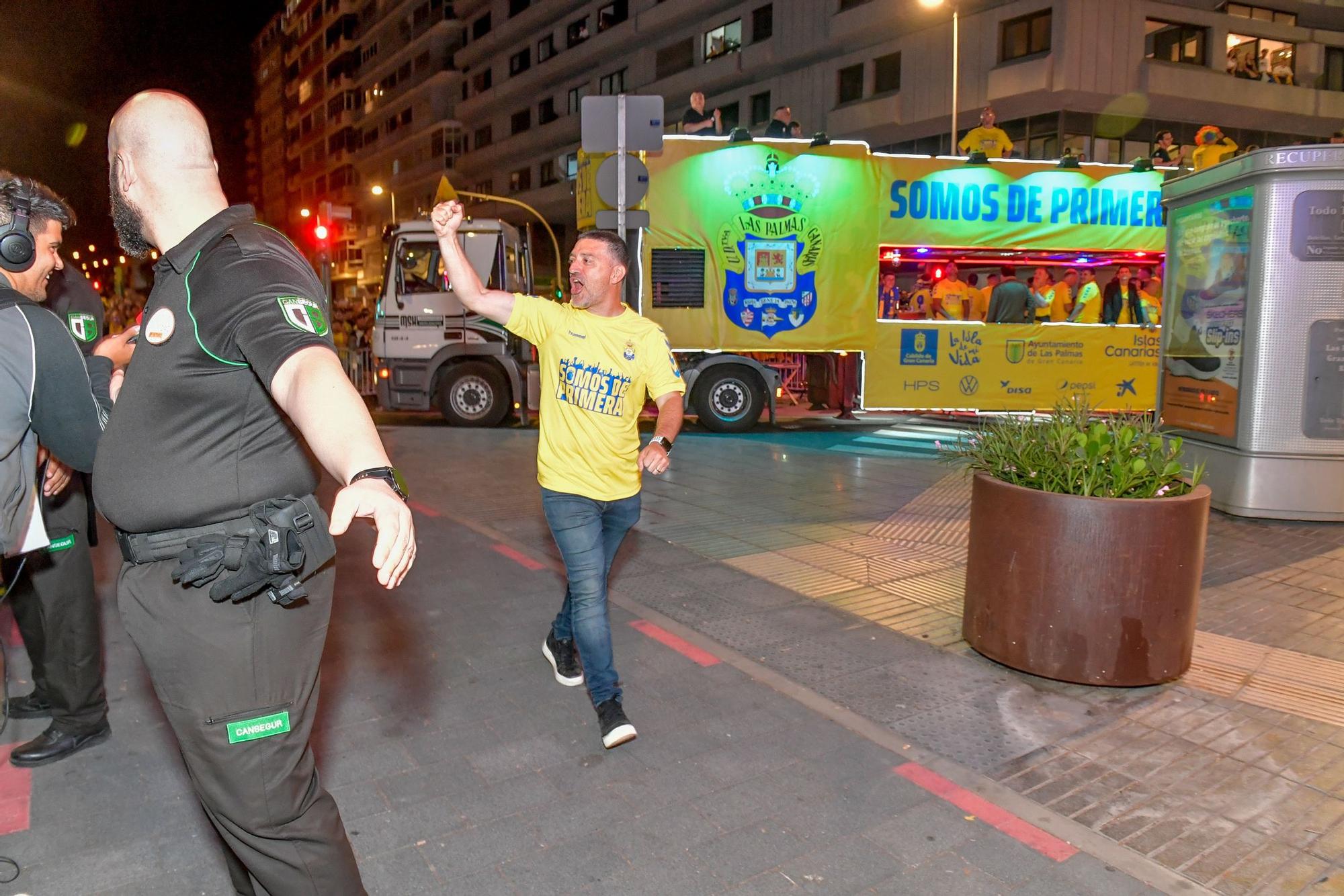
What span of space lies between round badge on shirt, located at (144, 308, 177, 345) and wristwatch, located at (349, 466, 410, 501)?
576 millimetres

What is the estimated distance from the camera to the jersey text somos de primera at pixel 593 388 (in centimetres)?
390

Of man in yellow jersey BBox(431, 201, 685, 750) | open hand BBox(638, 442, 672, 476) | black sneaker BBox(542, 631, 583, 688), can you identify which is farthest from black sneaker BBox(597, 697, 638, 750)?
open hand BBox(638, 442, 672, 476)

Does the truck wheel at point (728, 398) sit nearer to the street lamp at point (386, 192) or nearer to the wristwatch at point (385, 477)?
the street lamp at point (386, 192)

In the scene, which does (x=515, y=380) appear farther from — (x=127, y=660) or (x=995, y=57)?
(x=995, y=57)

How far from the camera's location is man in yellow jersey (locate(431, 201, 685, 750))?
385 centimetres

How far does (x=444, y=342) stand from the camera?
13883 mm

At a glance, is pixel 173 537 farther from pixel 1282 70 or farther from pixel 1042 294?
pixel 1282 70

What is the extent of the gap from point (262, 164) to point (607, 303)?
13434 centimetres

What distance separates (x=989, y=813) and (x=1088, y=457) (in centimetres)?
186

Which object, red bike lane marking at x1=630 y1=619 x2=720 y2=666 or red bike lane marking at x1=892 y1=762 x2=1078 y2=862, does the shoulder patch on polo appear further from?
red bike lane marking at x1=630 y1=619 x2=720 y2=666

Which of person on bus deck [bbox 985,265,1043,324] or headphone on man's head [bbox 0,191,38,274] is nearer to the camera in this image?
headphone on man's head [bbox 0,191,38,274]

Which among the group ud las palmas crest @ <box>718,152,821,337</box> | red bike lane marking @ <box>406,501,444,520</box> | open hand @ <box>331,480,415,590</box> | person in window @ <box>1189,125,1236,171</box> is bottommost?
red bike lane marking @ <box>406,501,444,520</box>

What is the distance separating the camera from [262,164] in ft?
402

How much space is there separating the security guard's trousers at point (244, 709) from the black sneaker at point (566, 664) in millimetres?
2276
